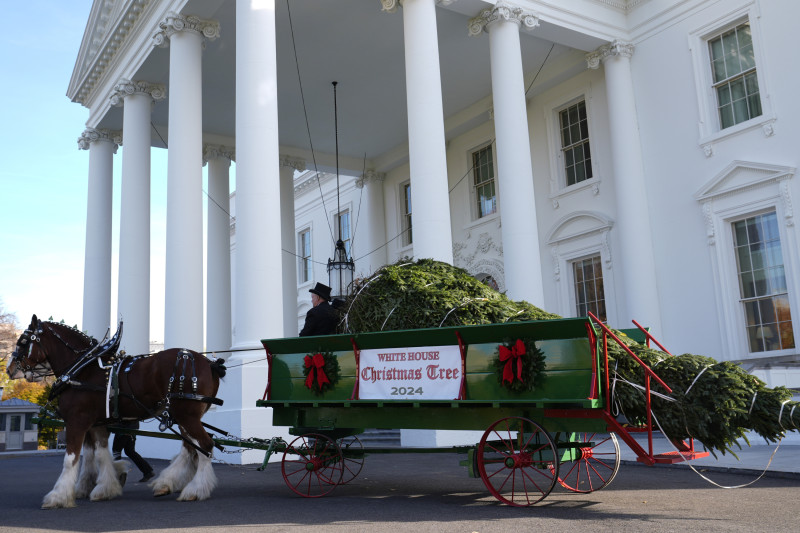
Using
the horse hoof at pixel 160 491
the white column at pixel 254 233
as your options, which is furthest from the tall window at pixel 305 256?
the horse hoof at pixel 160 491

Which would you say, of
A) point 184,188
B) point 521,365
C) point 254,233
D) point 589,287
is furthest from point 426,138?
point 521,365

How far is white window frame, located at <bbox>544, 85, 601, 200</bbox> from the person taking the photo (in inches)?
655

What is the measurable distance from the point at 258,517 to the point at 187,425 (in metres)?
1.70

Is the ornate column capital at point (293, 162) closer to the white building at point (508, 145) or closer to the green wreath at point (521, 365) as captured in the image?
the white building at point (508, 145)

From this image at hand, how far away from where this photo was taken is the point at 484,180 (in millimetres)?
19812

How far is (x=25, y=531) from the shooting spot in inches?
210

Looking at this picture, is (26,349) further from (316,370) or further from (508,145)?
(508,145)

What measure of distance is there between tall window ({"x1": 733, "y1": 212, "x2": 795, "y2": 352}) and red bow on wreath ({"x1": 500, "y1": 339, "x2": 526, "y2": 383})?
9.39m

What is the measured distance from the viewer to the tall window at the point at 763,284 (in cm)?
1296

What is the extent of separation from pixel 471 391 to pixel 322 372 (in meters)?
1.61

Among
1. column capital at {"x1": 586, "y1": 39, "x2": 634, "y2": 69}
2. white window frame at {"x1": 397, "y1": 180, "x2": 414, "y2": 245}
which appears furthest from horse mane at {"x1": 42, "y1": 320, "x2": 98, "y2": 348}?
white window frame at {"x1": 397, "y1": 180, "x2": 414, "y2": 245}

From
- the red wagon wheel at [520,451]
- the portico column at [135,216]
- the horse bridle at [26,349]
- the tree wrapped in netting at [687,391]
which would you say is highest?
the portico column at [135,216]

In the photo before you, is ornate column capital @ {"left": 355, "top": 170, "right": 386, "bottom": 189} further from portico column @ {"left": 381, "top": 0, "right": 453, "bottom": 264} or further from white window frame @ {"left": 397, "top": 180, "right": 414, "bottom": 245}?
portico column @ {"left": 381, "top": 0, "right": 453, "bottom": 264}

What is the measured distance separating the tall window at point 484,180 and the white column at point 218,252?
7302 millimetres
